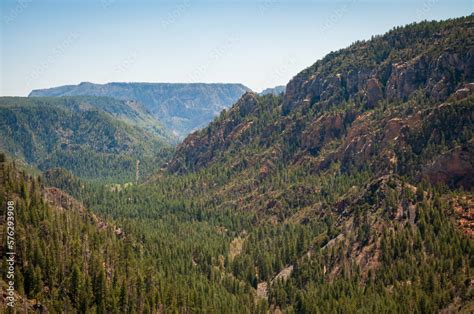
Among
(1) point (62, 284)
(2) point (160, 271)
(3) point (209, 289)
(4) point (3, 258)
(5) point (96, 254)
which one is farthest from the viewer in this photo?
(2) point (160, 271)

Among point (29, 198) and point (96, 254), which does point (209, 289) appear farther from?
point (29, 198)

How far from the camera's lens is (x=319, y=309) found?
168 m

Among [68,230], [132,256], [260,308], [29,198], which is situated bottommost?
[260,308]

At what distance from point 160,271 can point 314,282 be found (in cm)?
6070

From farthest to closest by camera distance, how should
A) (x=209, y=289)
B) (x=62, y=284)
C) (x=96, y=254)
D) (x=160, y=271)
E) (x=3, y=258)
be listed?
(x=160, y=271) < (x=209, y=289) < (x=96, y=254) < (x=62, y=284) < (x=3, y=258)

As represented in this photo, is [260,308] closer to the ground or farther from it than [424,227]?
closer to the ground

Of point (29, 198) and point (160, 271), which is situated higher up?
point (29, 198)

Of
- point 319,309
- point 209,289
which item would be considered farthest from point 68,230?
point 319,309

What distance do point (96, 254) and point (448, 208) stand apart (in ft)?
445

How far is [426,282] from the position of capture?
16388 cm

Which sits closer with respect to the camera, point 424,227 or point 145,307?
point 145,307

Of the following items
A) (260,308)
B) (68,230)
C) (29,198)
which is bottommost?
(260,308)

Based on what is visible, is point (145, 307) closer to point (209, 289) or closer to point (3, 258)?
point (209, 289)

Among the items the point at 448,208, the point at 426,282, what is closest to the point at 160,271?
the point at 426,282
